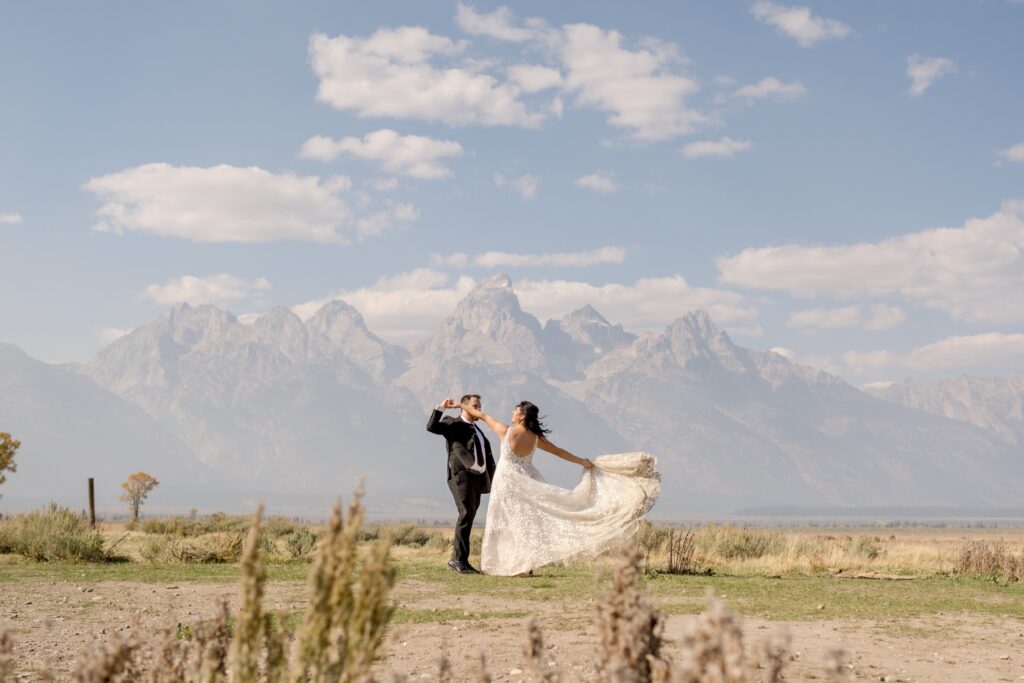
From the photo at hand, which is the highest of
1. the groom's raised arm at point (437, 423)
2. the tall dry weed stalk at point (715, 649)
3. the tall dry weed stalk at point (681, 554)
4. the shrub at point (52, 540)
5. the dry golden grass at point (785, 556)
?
the groom's raised arm at point (437, 423)

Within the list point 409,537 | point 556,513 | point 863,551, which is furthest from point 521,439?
point 409,537

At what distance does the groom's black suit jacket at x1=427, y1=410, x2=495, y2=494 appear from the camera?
15586 millimetres

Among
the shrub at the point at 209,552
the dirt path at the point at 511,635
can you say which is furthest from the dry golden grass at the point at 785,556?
the shrub at the point at 209,552

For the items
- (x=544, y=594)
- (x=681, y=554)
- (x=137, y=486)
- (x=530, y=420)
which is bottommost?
(x=137, y=486)

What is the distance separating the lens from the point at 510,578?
1489 cm

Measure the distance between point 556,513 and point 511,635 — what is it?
6171 millimetres

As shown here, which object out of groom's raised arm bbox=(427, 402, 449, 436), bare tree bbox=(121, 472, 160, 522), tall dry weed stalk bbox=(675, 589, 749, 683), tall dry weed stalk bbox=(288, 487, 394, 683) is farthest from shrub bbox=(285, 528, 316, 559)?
bare tree bbox=(121, 472, 160, 522)

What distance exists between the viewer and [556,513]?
15.3 m

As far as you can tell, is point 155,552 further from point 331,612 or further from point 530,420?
point 331,612

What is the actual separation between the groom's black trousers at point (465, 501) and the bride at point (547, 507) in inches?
11.5

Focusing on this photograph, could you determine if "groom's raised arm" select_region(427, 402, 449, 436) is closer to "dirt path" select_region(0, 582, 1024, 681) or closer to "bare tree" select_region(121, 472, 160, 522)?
"dirt path" select_region(0, 582, 1024, 681)

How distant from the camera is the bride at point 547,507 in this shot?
15.1 meters

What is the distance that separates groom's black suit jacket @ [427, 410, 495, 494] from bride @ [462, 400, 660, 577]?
0.36 m

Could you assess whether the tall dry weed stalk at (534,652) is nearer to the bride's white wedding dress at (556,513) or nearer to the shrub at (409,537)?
the bride's white wedding dress at (556,513)
